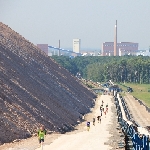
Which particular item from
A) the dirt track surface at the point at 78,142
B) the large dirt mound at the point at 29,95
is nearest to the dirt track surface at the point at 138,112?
the large dirt mound at the point at 29,95

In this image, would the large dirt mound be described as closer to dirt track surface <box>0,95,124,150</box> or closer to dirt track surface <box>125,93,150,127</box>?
dirt track surface <box>0,95,124,150</box>

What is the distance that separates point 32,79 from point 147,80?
91915 mm

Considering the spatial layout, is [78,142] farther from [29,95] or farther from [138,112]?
[138,112]

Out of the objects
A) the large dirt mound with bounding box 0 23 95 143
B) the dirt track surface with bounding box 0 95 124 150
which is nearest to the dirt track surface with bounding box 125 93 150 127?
the large dirt mound with bounding box 0 23 95 143

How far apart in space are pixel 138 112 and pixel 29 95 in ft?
105

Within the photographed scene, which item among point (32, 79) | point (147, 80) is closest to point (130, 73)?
point (147, 80)

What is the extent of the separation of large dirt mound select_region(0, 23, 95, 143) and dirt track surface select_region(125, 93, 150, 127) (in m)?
7.52

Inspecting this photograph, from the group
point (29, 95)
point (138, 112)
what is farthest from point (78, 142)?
point (138, 112)

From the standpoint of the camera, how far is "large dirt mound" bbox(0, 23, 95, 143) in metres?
38.6

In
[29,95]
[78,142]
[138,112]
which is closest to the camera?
[78,142]

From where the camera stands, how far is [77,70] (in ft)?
581

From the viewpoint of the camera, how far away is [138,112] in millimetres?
77688

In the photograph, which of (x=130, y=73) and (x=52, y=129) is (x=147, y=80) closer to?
(x=130, y=73)

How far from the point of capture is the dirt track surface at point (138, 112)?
66.0 meters
